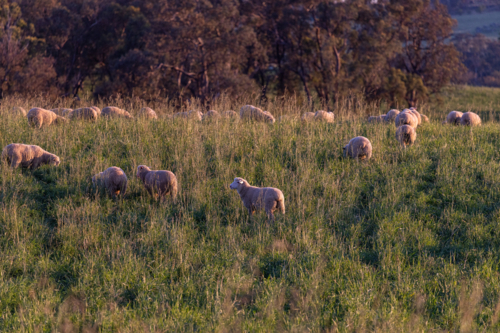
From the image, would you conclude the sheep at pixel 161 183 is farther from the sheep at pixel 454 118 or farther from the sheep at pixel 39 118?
the sheep at pixel 454 118

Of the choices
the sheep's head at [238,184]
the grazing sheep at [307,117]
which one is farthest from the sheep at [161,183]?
the grazing sheep at [307,117]

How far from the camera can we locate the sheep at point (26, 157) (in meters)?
7.40

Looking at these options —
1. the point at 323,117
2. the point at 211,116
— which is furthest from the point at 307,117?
the point at 211,116

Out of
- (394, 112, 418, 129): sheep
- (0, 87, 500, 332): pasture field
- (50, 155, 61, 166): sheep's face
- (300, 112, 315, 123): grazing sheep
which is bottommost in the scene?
(0, 87, 500, 332): pasture field

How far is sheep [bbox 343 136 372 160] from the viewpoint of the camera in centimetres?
834

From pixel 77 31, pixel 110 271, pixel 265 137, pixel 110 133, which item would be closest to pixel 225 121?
pixel 265 137

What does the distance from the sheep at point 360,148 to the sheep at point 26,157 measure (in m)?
5.40

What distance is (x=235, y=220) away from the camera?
21.1ft

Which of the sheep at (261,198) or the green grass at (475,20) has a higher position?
the green grass at (475,20)

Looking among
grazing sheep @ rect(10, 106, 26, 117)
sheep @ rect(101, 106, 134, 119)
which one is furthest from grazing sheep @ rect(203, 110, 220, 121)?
grazing sheep @ rect(10, 106, 26, 117)

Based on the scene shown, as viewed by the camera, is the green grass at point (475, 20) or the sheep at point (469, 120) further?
the green grass at point (475, 20)

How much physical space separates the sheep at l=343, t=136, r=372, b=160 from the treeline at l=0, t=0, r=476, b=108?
1601cm

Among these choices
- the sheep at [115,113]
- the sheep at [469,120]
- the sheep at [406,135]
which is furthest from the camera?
the sheep at [469,120]

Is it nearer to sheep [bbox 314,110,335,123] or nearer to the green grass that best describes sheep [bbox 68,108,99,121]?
sheep [bbox 314,110,335,123]
